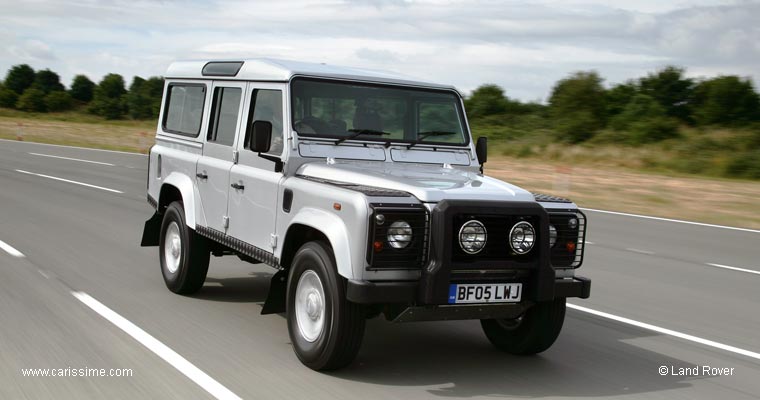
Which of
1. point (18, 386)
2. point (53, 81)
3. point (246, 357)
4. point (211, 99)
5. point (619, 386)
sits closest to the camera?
point (18, 386)

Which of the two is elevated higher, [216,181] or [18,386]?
[216,181]

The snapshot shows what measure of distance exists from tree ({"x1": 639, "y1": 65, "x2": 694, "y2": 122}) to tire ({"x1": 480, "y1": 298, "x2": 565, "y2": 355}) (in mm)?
36881

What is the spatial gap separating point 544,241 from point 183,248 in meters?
3.55

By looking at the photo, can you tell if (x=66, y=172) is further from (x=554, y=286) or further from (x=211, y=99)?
A: (x=554, y=286)

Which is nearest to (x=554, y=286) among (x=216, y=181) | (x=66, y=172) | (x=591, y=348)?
(x=591, y=348)

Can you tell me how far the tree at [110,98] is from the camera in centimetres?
7288

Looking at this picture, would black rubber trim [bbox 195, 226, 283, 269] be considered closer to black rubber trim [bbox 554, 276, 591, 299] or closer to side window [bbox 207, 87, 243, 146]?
side window [bbox 207, 87, 243, 146]

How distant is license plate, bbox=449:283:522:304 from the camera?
504 cm

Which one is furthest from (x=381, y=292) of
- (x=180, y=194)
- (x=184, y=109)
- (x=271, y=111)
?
(x=184, y=109)

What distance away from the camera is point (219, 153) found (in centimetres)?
711

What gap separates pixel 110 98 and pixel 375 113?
76.0 m

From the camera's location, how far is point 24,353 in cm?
557

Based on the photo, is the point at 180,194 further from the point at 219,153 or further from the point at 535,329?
the point at 535,329

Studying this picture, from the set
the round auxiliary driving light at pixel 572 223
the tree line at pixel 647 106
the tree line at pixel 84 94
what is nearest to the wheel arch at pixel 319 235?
the round auxiliary driving light at pixel 572 223
